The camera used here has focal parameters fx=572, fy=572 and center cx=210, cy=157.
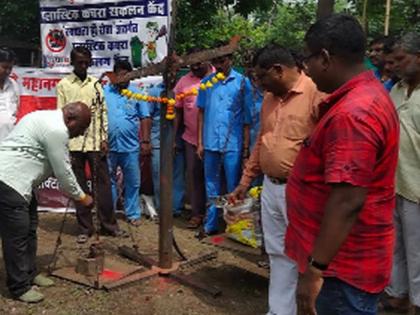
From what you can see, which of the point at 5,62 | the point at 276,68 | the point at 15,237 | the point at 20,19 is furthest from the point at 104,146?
the point at 20,19

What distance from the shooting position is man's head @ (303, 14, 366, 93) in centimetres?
221

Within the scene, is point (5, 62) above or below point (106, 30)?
below

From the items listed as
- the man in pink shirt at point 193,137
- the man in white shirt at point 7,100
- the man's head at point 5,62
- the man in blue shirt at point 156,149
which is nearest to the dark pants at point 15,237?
the man in white shirt at point 7,100

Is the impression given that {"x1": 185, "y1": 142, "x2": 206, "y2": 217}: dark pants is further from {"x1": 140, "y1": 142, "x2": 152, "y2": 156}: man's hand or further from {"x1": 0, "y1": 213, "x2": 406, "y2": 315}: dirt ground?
{"x1": 0, "y1": 213, "x2": 406, "y2": 315}: dirt ground

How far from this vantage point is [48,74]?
287 inches

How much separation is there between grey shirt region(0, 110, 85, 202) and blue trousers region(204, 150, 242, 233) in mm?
2188

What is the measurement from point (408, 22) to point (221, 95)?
30.2 ft

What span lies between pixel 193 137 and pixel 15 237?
2823 mm

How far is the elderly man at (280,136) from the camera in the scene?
12.1 feet

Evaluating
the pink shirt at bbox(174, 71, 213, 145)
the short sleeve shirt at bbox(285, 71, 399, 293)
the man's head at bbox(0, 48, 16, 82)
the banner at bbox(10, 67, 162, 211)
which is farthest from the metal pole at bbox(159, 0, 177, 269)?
the short sleeve shirt at bbox(285, 71, 399, 293)

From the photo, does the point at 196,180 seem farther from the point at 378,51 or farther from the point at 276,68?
the point at 276,68

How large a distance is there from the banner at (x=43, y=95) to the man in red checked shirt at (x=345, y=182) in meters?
5.13

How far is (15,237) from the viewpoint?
14.6 feet

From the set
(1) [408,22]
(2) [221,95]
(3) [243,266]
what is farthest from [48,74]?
(1) [408,22]
